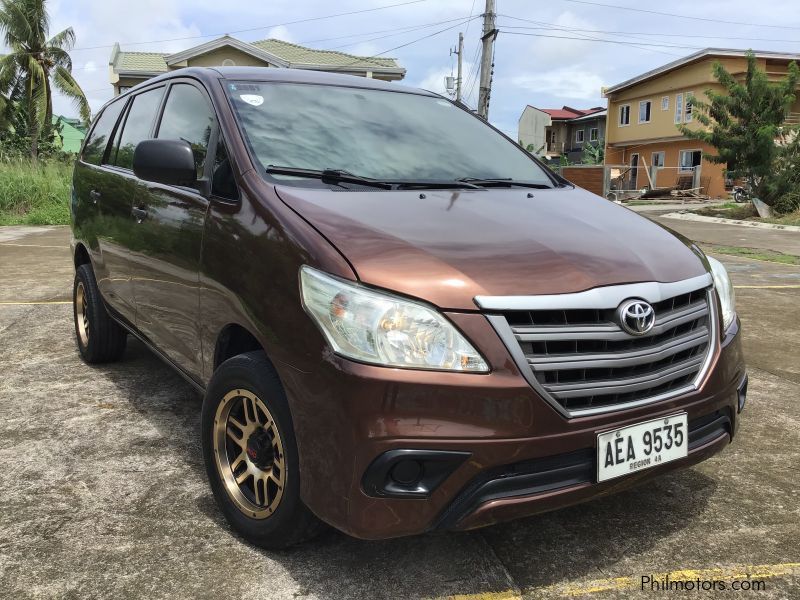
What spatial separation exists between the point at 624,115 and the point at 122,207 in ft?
124

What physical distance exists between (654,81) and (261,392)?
36950mm

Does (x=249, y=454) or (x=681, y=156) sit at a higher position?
(x=681, y=156)

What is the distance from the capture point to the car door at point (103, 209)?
141 inches

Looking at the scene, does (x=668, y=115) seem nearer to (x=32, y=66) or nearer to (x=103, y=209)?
(x=32, y=66)

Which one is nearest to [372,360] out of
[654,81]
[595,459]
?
[595,459]

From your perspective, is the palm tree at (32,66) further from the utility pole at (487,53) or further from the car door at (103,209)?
the car door at (103,209)

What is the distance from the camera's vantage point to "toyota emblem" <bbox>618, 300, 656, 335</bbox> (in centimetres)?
200

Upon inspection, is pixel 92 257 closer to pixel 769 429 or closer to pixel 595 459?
pixel 595 459

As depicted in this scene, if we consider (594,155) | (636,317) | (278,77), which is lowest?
(636,317)

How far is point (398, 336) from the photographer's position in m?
1.87

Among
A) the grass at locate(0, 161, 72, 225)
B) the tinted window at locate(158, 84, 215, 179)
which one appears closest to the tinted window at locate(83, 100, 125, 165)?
the tinted window at locate(158, 84, 215, 179)

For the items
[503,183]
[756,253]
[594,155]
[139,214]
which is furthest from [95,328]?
[594,155]

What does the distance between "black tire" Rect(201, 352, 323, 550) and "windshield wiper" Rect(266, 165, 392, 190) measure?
2.27 feet

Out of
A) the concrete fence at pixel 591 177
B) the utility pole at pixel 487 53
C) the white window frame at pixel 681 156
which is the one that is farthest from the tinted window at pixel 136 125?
the white window frame at pixel 681 156
